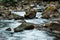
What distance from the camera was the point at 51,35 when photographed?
8.89m

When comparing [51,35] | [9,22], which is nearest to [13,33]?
[51,35]

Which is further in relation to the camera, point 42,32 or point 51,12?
point 51,12

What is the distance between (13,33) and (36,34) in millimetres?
1086

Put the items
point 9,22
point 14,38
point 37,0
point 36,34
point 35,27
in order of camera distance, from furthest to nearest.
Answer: point 37,0, point 9,22, point 35,27, point 36,34, point 14,38

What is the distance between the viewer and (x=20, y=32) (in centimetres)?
948

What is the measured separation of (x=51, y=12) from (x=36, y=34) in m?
5.13

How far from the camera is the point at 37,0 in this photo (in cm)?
2619

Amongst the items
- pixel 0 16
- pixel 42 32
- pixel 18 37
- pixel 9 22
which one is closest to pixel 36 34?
pixel 42 32

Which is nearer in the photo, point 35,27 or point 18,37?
point 18,37

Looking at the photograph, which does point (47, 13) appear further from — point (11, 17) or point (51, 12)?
point (11, 17)

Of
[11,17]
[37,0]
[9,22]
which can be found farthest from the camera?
[37,0]

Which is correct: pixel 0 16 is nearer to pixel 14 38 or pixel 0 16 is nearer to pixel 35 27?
pixel 35 27

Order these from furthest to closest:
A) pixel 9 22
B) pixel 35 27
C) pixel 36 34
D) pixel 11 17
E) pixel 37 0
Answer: pixel 37 0 < pixel 11 17 < pixel 9 22 < pixel 35 27 < pixel 36 34

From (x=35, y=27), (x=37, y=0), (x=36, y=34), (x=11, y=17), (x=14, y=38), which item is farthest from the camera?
(x=37, y=0)
